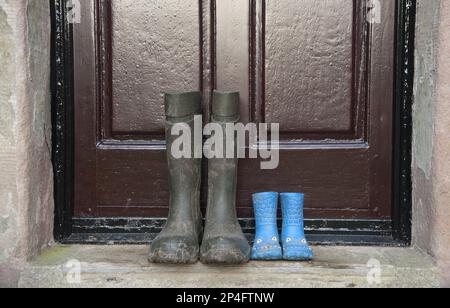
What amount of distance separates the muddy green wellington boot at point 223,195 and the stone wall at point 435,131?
500mm

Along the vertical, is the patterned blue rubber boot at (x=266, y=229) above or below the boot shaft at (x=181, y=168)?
below

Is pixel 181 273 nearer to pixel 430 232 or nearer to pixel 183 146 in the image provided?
pixel 183 146

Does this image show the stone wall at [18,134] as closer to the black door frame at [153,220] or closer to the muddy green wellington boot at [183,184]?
the black door frame at [153,220]

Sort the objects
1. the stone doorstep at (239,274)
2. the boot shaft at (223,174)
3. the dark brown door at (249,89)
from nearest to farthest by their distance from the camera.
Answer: the stone doorstep at (239,274)
the boot shaft at (223,174)
the dark brown door at (249,89)

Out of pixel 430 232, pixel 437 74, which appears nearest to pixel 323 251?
pixel 430 232

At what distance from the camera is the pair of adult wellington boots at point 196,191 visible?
49.0 inches

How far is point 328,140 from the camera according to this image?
1.45m

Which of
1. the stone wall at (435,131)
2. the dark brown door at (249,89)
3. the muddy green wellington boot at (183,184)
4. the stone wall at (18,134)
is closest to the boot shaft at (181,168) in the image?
the muddy green wellington boot at (183,184)
